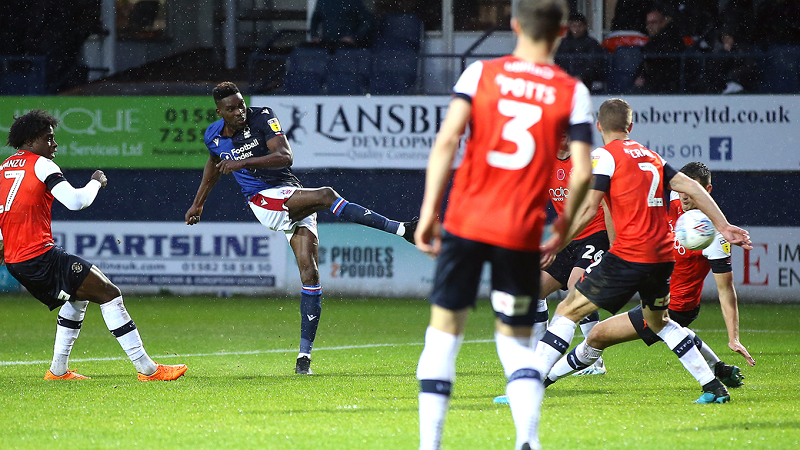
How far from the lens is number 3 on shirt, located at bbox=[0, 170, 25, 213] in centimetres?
653

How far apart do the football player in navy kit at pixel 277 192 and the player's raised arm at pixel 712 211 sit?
244 cm

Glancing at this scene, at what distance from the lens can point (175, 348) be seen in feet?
30.0

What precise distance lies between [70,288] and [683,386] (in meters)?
4.22

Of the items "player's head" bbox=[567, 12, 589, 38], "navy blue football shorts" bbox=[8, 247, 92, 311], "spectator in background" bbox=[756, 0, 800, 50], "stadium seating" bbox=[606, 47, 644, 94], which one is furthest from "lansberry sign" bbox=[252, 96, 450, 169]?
"navy blue football shorts" bbox=[8, 247, 92, 311]

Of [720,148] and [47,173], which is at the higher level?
[47,173]

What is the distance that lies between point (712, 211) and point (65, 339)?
4531 millimetres

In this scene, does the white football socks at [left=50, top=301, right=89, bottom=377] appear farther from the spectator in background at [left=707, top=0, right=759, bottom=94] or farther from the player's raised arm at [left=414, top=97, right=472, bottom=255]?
the spectator in background at [left=707, top=0, right=759, bottom=94]

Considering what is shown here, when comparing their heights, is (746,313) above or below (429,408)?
below

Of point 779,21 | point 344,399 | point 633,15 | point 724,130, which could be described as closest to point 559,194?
point 344,399

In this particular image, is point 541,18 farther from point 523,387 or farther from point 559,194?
point 559,194

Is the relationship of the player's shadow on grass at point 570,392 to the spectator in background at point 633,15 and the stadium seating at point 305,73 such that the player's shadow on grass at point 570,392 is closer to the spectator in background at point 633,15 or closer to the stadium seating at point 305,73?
the stadium seating at point 305,73

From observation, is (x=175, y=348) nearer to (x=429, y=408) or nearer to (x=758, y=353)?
(x=758, y=353)

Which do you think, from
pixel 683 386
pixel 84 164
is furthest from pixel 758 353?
pixel 84 164

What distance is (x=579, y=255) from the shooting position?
722cm
